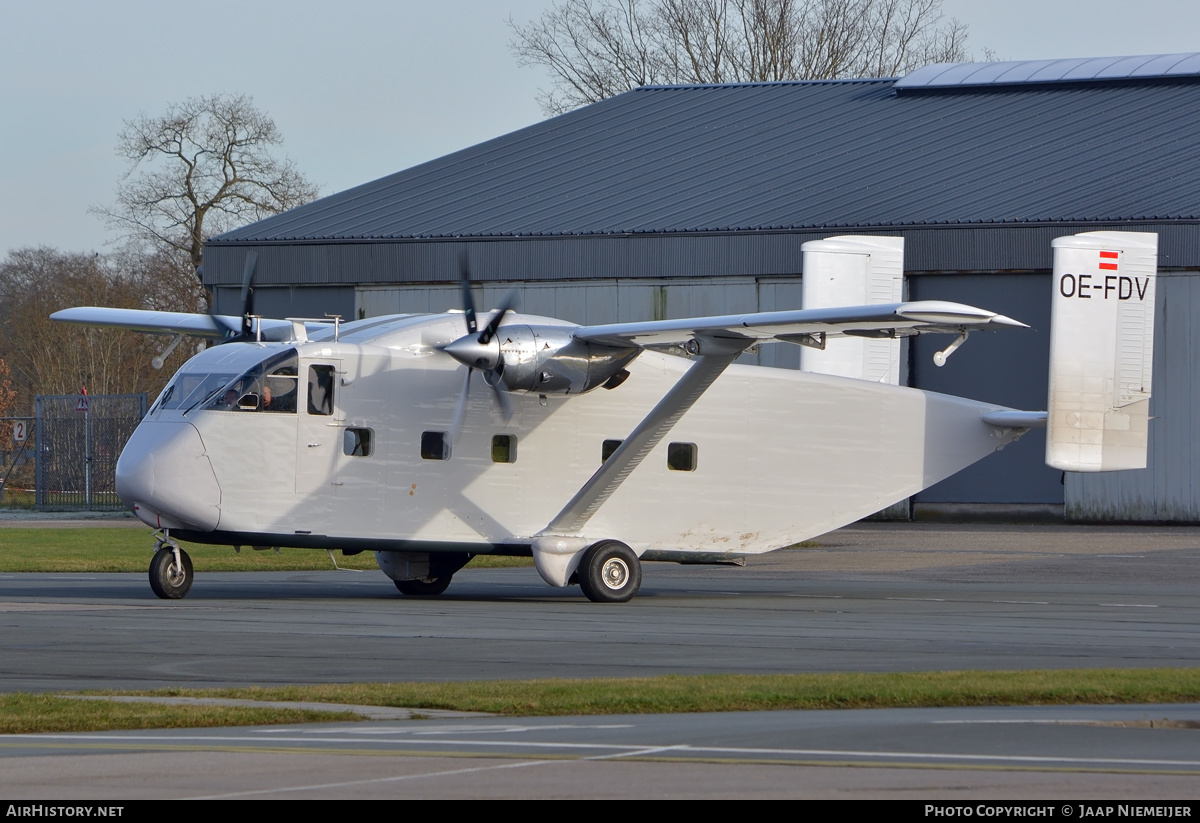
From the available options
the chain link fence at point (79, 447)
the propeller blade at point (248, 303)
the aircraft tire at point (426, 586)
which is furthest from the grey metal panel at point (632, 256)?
the propeller blade at point (248, 303)

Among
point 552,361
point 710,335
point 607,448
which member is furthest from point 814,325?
point 607,448

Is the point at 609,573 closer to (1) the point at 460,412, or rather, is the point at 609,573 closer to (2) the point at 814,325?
(1) the point at 460,412

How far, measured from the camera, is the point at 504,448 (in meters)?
20.3

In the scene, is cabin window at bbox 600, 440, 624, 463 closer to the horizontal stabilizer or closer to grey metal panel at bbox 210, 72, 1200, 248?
the horizontal stabilizer

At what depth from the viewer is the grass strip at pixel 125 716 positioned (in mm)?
9477

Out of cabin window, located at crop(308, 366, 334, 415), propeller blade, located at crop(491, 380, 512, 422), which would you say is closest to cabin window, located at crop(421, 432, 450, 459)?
propeller blade, located at crop(491, 380, 512, 422)

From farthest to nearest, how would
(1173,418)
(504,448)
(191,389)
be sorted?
(1173,418)
(504,448)
(191,389)

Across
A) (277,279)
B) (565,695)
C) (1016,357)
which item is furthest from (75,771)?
(277,279)

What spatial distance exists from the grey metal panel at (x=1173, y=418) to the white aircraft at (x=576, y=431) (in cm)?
1644

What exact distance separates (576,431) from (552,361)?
1.47m

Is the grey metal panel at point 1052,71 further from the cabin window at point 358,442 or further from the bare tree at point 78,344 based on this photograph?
the bare tree at point 78,344

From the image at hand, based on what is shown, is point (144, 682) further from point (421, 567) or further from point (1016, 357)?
point (1016, 357)
